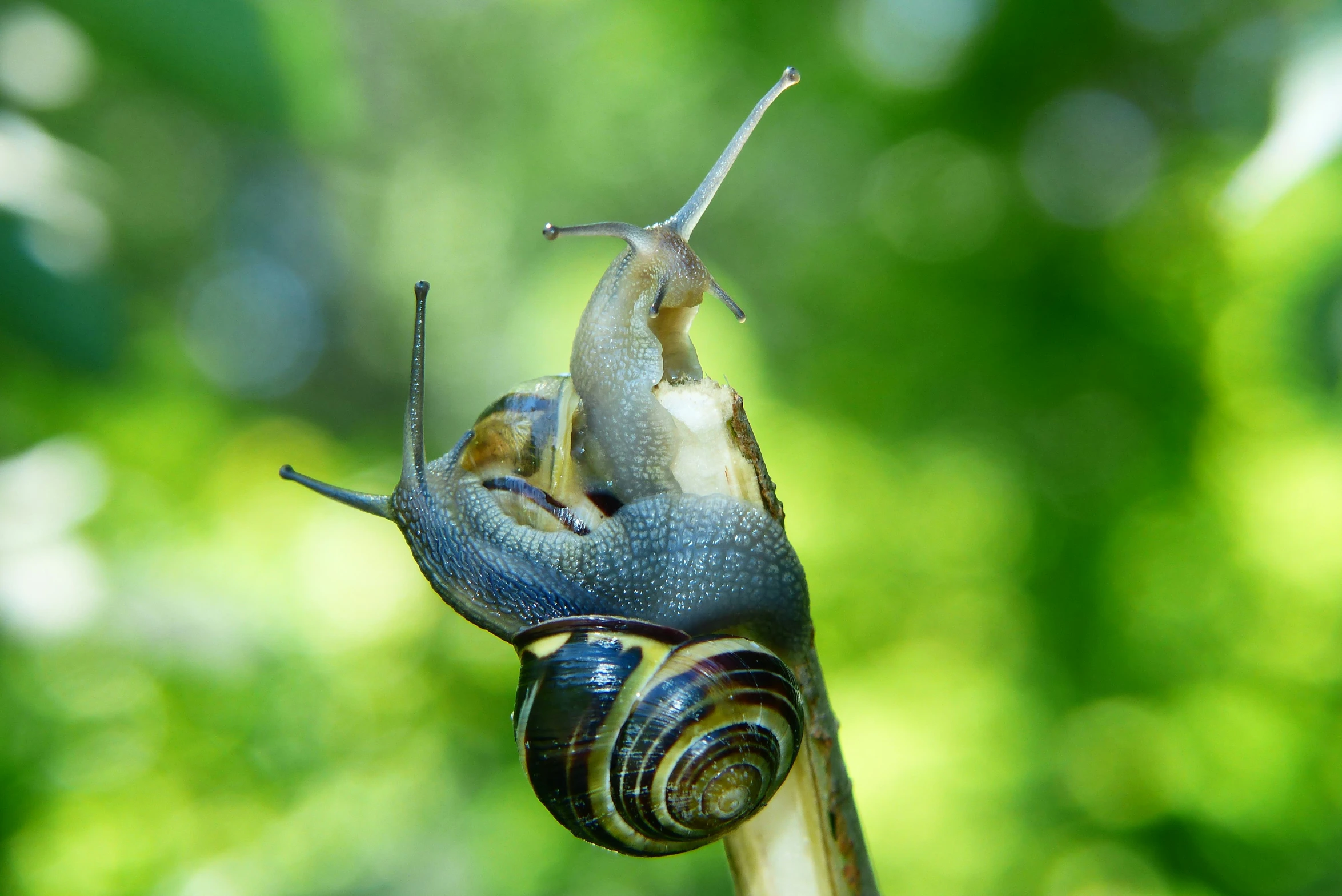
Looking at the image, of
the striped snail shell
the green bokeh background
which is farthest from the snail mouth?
the green bokeh background

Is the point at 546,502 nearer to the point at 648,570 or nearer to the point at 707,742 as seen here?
the point at 648,570

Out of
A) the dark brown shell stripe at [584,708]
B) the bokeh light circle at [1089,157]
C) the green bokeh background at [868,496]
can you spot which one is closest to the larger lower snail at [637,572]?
the dark brown shell stripe at [584,708]

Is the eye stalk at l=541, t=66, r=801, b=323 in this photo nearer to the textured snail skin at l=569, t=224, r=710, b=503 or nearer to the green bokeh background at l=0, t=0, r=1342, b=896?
the textured snail skin at l=569, t=224, r=710, b=503

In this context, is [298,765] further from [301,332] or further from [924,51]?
[301,332]

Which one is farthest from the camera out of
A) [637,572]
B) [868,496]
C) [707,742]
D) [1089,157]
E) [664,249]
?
[1089,157]

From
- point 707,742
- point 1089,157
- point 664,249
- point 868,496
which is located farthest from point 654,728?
point 1089,157

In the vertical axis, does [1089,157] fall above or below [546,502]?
above

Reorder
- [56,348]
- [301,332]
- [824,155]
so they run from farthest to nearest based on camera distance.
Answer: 1. [301,332]
2. [824,155]
3. [56,348]

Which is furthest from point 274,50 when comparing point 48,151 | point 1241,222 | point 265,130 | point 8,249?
point 1241,222
